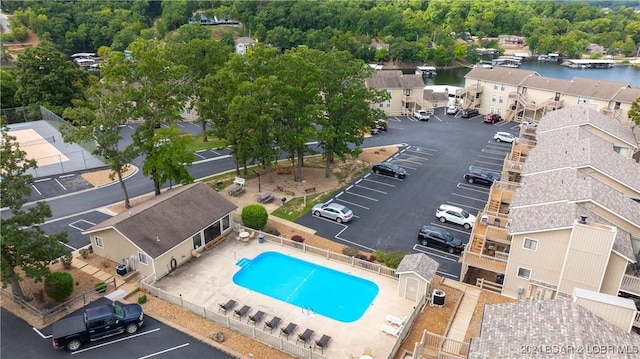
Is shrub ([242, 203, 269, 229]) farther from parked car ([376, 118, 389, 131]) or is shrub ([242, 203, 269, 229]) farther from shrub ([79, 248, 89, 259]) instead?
parked car ([376, 118, 389, 131])

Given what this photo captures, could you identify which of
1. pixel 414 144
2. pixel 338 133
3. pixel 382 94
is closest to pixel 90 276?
pixel 338 133

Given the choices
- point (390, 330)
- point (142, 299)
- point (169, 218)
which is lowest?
point (142, 299)

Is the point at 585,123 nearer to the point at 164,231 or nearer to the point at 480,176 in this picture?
the point at 480,176

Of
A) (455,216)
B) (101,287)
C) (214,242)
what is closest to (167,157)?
(214,242)

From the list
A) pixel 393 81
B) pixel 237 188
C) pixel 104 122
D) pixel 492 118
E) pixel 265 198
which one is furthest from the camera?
pixel 393 81

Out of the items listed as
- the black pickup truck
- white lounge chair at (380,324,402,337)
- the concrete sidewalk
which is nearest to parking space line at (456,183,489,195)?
the concrete sidewalk

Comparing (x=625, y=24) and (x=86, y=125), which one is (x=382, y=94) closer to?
(x=86, y=125)
